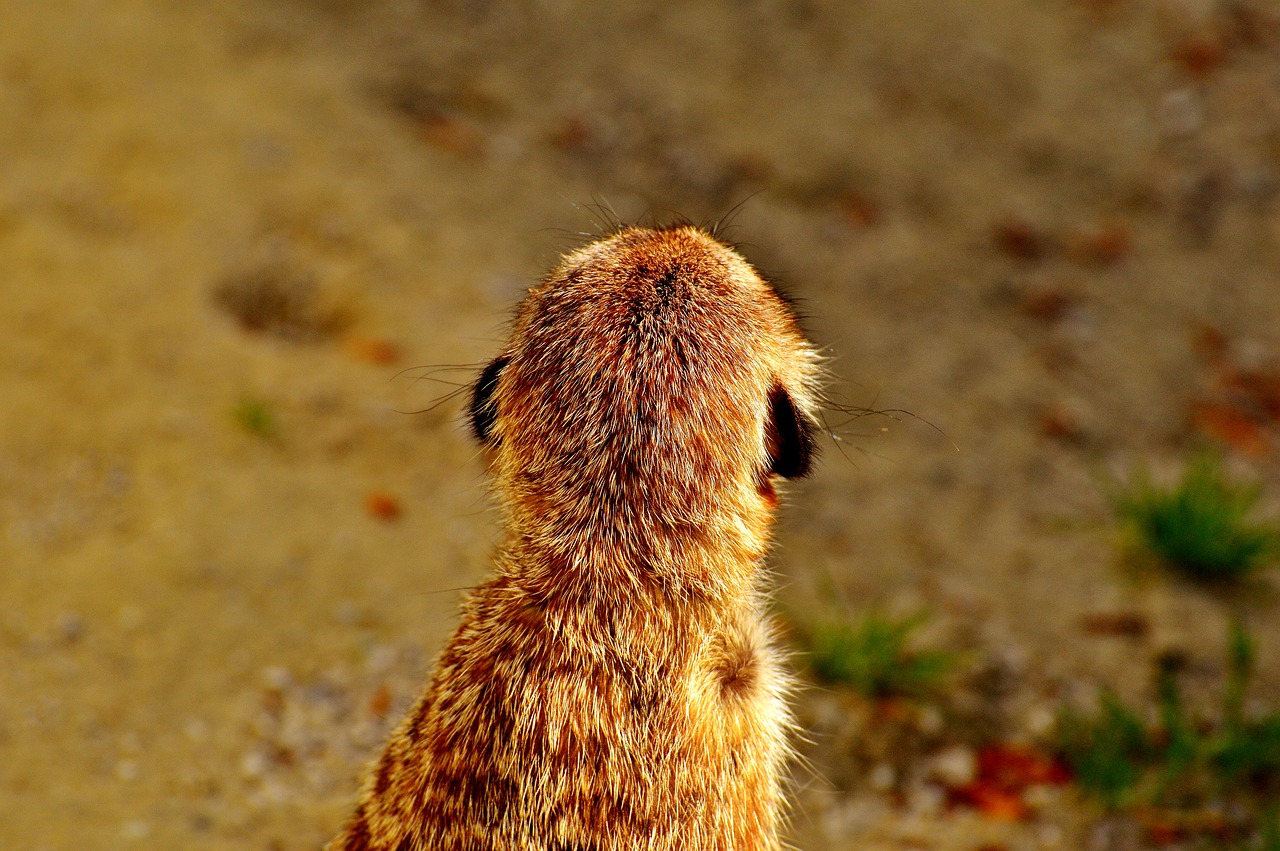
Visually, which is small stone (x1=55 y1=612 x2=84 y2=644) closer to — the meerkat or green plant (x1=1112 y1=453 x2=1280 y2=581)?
the meerkat

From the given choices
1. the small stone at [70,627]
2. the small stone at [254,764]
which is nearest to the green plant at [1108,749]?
the small stone at [254,764]

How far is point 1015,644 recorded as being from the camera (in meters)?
3.48

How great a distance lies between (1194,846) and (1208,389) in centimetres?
215

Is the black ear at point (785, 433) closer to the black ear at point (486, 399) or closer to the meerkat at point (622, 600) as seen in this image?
the meerkat at point (622, 600)

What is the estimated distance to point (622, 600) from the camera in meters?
1.84

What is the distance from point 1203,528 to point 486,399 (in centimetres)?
246

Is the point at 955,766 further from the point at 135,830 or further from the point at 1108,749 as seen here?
the point at 135,830

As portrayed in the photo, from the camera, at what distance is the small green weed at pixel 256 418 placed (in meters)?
3.67

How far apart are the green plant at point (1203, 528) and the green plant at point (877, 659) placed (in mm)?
851

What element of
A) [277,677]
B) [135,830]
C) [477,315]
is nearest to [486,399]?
[135,830]

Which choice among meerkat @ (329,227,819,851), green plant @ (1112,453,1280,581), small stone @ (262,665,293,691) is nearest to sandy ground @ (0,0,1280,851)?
small stone @ (262,665,293,691)

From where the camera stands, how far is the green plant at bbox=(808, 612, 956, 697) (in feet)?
10.6

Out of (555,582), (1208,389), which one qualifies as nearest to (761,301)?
(555,582)

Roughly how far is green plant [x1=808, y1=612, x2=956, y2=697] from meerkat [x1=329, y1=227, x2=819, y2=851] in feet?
4.44
